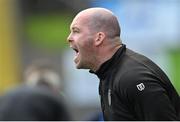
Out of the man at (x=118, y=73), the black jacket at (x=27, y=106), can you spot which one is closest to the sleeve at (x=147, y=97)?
the man at (x=118, y=73)

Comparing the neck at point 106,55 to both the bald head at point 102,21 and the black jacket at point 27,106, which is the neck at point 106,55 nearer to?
the bald head at point 102,21

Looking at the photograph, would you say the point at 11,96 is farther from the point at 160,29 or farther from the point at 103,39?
the point at 160,29

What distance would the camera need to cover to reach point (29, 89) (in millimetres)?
8578

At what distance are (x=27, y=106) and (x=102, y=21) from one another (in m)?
2.44

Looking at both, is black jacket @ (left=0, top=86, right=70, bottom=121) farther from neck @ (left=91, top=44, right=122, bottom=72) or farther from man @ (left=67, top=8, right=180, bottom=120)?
neck @ (left=91, top=44, right=122, bottom=72)

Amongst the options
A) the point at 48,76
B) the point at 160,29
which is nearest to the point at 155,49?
the point at 160,29

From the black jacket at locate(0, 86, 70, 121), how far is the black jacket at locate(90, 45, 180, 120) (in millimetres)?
2202

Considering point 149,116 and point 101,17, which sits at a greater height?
point 101,17

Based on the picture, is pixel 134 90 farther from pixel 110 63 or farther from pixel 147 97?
pixel 110 63

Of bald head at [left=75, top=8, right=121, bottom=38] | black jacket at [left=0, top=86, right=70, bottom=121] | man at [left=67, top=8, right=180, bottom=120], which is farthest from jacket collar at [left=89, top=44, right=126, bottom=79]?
black jacket at [left=0, top=86, right=70, bottom=121]

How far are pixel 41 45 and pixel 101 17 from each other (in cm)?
1603

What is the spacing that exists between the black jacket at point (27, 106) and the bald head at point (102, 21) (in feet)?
7.78

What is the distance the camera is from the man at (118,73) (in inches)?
233

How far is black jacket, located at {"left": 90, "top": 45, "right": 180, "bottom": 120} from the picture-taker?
5.91 meters
